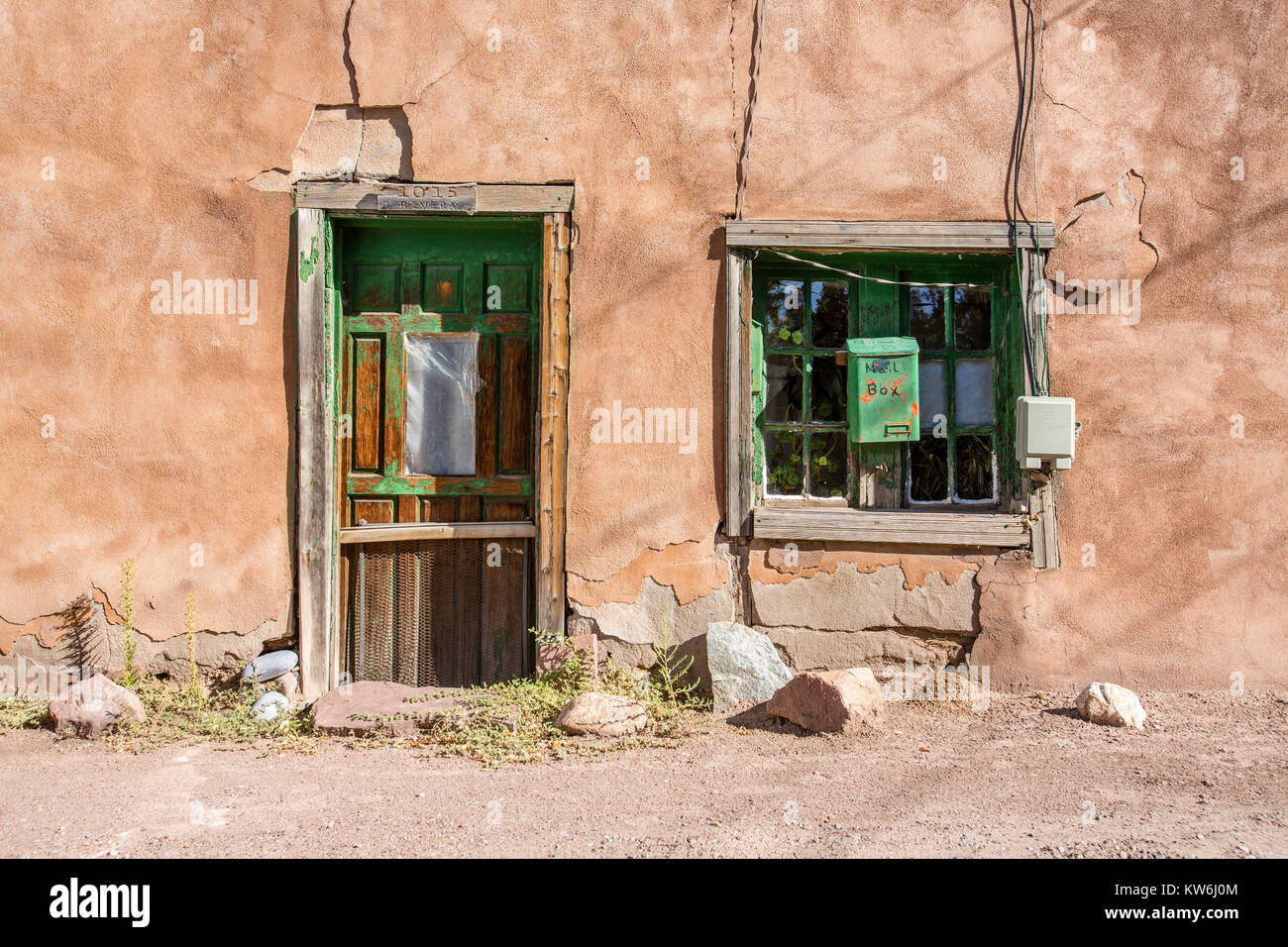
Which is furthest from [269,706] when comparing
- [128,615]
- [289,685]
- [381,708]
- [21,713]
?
[21,713]

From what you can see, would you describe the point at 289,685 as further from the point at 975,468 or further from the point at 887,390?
the point at 975,468

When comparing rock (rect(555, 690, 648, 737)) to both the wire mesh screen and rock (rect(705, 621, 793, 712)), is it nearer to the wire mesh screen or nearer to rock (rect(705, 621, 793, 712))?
rock (rect(705, 621, 793, 712))

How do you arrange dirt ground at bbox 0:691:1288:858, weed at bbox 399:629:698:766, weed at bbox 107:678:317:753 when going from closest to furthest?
dirt ground at bbox 0:691:1288:858
weed at bbox 399:629:698:766
weed at bbox 107:678:317:753

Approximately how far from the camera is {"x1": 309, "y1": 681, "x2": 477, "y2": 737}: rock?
3777 millimetres

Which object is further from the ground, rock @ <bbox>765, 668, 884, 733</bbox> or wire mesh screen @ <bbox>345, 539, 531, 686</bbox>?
wire mesh screen @ <bbox>345, 539, 531, 686</bbox>

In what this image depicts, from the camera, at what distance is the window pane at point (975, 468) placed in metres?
4.41

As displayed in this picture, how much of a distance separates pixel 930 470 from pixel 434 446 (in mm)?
2576

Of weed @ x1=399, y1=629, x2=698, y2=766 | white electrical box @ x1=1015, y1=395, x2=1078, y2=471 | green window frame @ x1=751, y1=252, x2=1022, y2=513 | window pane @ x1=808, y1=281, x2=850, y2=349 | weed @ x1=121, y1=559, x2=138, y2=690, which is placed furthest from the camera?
window pane @ x1=808, y1=281, x2=850, y2=349

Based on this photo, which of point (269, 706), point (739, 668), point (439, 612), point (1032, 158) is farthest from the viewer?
point (439, 612)

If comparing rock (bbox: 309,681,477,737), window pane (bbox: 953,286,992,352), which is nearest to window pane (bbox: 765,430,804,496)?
window pane (bbox: 953,286,992,352)

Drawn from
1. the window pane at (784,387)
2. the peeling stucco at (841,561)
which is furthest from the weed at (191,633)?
the window pane at (784,387)

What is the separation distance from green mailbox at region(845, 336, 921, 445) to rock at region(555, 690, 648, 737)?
68.3 inches

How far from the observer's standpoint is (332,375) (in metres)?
4.26

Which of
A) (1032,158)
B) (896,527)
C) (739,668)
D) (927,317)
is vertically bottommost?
(739,668)
